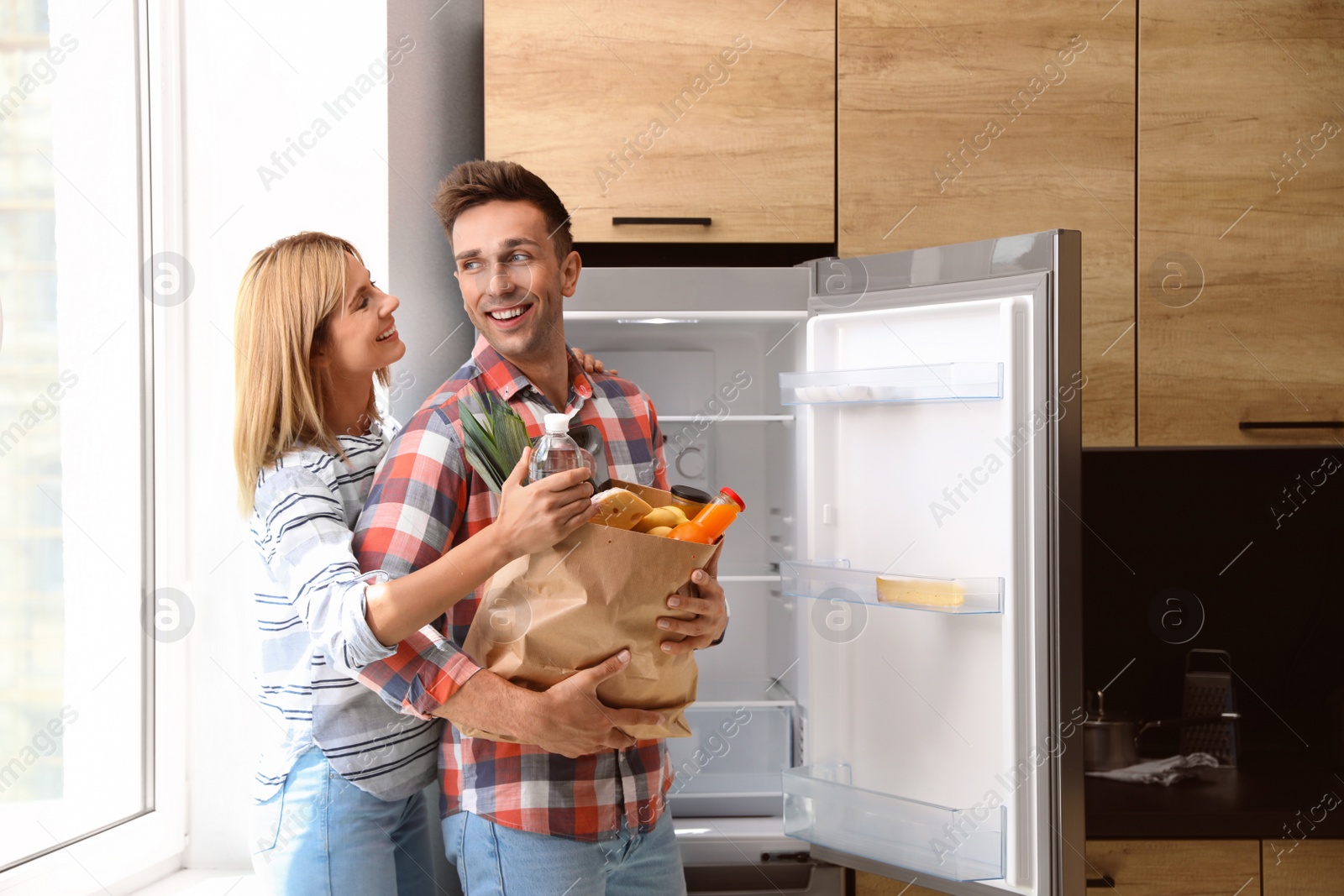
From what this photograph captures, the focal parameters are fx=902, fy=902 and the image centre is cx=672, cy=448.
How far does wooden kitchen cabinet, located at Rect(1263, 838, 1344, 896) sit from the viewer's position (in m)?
1.56

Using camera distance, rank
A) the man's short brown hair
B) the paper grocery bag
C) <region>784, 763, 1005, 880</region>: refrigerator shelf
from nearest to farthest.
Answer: the paper grocery bag, the man's short brown hair, <region>784, 763, 1005, 880</region>: refrigerator shelf

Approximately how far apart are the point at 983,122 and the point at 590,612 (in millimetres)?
1297

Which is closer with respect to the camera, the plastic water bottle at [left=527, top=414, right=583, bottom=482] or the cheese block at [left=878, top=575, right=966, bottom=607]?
the plastic water bottle at [left=527, top=414, right=583, bottom=482]

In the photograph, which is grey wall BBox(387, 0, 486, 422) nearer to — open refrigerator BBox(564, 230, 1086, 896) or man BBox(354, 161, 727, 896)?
open refrigerator BBox(564, 230, 1086, 896)

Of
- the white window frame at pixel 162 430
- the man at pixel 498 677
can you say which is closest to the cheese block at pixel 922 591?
the man at pixel 498 677

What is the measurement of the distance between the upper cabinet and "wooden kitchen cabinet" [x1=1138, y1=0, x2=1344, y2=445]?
2.19ft

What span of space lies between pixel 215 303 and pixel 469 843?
1.11m

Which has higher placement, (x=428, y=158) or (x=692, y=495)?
(x=428, y=158)

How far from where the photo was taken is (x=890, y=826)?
1.37 meters

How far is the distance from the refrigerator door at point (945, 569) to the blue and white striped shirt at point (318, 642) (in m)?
0.64

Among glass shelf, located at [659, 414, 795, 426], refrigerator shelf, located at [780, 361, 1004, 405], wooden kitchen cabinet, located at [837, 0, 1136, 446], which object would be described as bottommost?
glass shelf, located at [659, 414, 795, 426]

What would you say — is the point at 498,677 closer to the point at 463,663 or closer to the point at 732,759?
the point at 463,663

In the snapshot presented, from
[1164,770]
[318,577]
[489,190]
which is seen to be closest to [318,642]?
[318,577]

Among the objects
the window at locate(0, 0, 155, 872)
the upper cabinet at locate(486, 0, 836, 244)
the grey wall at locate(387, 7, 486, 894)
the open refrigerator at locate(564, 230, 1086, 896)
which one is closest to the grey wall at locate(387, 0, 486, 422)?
the grey wall at locate(387, 7, 486, 894)
